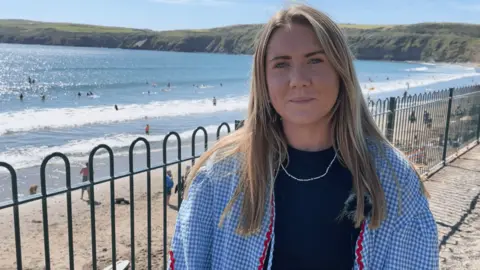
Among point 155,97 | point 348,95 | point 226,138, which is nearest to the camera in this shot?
point 348,95

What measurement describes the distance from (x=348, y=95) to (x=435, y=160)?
303 inches

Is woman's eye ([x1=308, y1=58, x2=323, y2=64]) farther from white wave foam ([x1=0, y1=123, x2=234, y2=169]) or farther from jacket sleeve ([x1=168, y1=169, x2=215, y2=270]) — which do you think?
white wave foam ([x1=0, y1=123, x2=234, y2=169])

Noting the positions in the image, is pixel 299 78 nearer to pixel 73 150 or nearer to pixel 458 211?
pixel 458 211

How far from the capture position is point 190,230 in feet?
5.45

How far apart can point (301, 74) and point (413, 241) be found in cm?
69

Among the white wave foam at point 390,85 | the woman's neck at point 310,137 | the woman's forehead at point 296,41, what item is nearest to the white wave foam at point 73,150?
the woman's neck at point 310,137

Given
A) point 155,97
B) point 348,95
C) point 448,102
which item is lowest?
point 155,97

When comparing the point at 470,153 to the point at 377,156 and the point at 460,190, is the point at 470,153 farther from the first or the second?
the point at 377,156

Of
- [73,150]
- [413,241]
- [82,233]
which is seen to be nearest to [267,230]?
[413,241]

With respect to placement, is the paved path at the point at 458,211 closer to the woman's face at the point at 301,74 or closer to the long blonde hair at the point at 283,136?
the long blonde hair at the point at 283,136

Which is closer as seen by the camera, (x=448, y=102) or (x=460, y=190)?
(x=460, y=190)

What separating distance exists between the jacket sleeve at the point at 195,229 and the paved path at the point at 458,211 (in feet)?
12.5

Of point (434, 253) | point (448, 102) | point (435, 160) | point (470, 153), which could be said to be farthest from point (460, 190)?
point (434, 253)

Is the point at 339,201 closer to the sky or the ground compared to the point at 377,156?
closer to the ground
